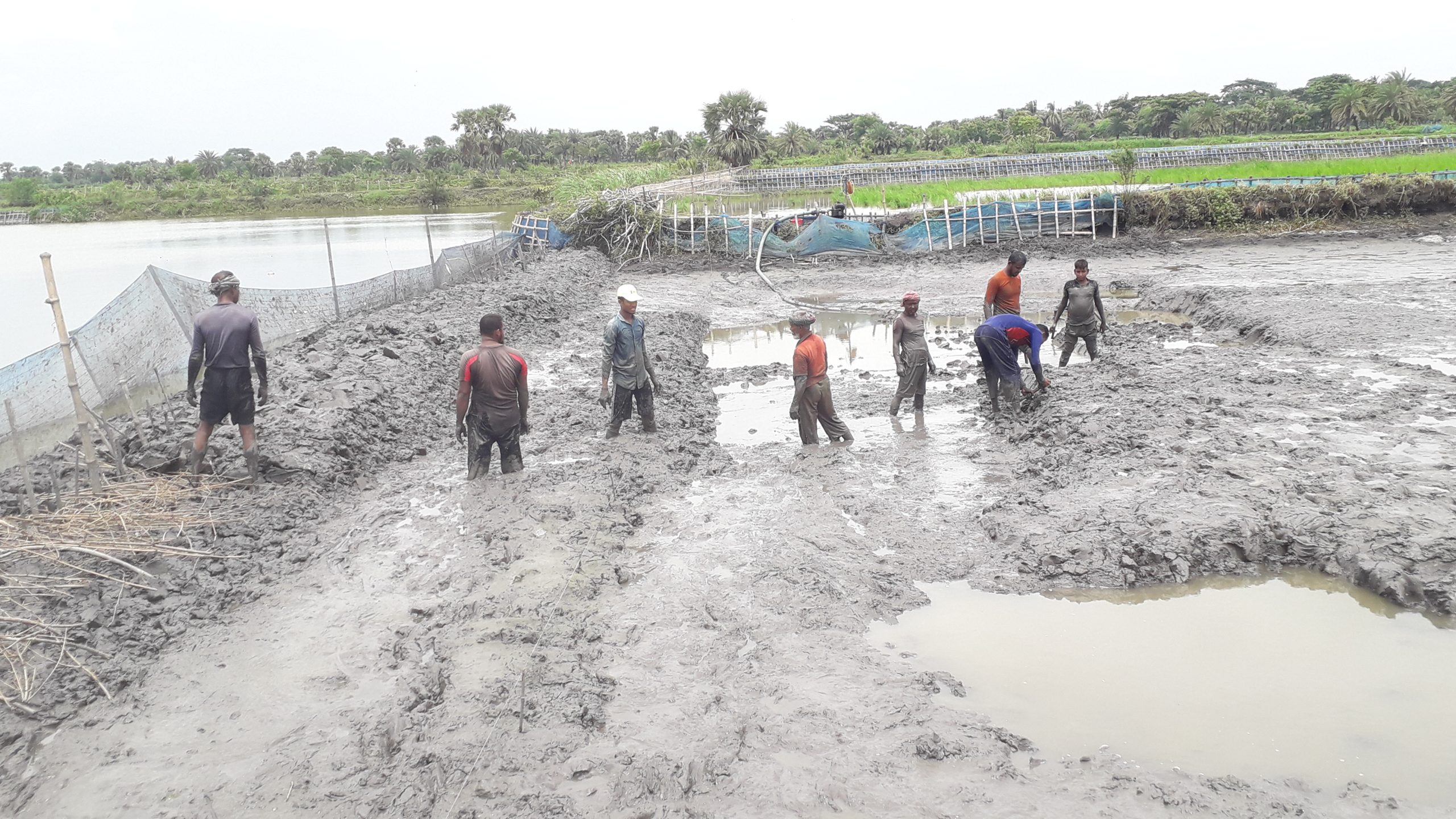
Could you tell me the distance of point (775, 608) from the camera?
546cm

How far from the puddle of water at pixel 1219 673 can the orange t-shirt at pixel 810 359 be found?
2690 millimetres

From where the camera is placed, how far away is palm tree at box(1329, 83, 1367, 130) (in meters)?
64.7

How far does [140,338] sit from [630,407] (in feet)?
16.4

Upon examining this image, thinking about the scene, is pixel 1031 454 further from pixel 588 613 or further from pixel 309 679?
pixel 309 679

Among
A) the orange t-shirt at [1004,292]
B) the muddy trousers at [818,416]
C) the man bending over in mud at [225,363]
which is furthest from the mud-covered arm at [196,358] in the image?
the orange t-shirt at [1004,292]

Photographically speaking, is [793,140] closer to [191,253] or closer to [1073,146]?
[1073,146]

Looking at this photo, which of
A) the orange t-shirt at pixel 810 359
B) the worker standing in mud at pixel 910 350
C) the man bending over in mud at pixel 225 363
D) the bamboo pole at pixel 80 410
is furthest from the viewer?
the worker standing in mud at pixel 910 350

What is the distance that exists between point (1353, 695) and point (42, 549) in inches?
298

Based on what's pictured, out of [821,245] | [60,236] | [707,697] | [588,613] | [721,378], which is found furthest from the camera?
[60,236]

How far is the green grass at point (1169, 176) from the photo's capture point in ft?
84.8

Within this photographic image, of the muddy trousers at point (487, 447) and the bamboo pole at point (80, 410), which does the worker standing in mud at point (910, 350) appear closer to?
the muddy trousers at point (487, 447)

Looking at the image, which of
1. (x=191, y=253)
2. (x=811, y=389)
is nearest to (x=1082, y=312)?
(x=811, y=389)

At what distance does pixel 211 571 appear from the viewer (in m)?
5.90

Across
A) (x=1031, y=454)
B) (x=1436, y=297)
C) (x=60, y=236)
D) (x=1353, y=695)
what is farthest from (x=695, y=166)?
(x=1353, y=695)
